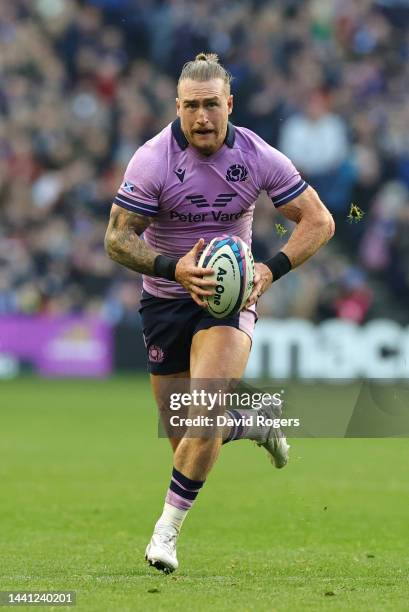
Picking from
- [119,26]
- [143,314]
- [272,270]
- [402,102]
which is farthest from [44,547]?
[119,26]

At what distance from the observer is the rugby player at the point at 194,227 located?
299 inches

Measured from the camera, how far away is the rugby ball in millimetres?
7461

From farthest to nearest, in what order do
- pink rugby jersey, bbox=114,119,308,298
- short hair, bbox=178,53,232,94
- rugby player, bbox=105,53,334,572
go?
pink rugby jersey, bbox=114,119,308,298
short hair, bbox=178,53,232,94
rugby player, bbox=105,53,334,572

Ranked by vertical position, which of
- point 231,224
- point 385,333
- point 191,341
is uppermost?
point 231,224

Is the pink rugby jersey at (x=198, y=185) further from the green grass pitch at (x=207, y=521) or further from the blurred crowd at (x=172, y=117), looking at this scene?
the blurred crowd at (x=172, y=117)

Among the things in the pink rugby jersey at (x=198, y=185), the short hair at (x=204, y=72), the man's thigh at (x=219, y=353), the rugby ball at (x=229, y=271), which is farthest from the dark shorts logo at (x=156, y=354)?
the short hair at (x=204, y=72)

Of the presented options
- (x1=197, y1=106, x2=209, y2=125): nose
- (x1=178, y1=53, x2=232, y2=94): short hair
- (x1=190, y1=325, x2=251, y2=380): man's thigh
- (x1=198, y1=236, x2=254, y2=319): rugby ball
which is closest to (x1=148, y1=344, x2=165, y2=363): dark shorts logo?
(x1=190, y1=325, x2=251, y2=380): man's thigh

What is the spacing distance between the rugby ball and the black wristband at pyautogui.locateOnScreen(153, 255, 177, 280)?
7.5 inches

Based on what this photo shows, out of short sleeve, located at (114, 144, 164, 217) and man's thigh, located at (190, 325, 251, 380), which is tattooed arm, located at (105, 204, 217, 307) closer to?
short sleeve, located at (114, 144, 164, 217)

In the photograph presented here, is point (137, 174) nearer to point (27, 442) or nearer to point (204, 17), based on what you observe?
point (27, 442)

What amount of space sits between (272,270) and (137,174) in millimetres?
901

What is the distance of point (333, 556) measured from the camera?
8.32 meters

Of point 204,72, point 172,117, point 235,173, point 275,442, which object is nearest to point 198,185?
point 235,173

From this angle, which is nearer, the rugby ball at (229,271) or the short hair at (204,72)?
the rugby ball at (229,271)
